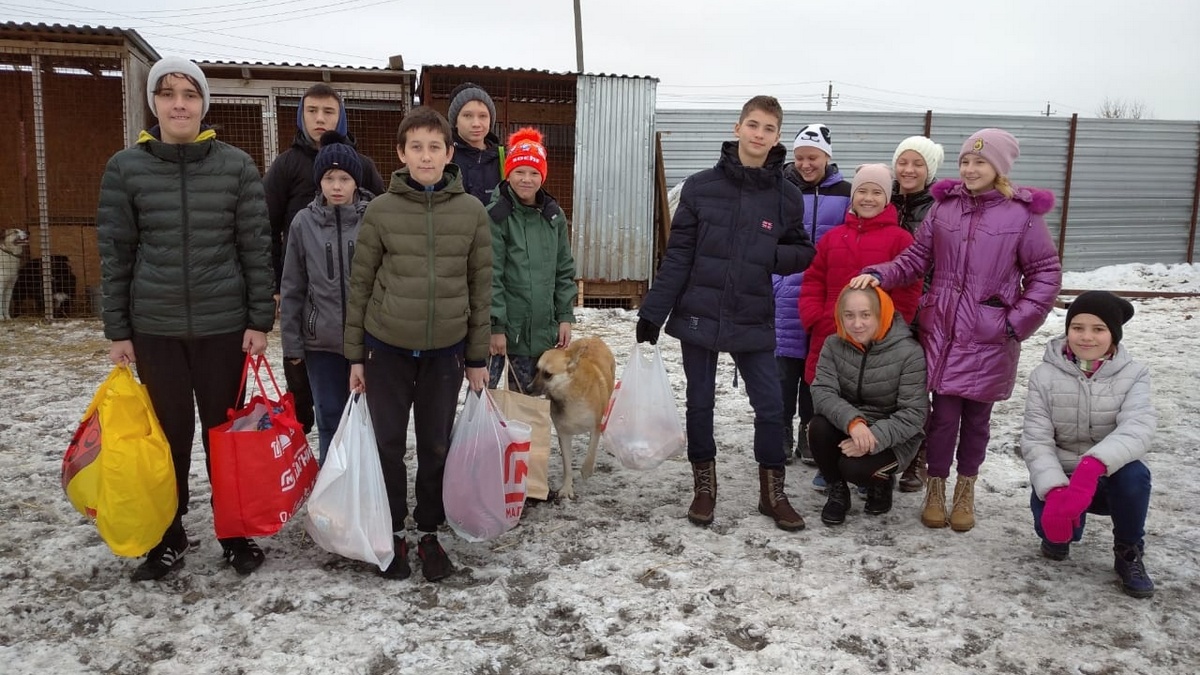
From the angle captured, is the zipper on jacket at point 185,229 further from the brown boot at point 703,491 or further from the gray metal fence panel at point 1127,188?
the gray metal fence panel at point 1127,188

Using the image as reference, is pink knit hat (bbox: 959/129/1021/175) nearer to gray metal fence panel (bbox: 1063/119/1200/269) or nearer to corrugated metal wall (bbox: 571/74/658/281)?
corrugated metal wall (bbox: 571/74/658/281)

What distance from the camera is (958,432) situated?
12.0 feet

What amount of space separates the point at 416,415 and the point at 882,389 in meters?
2.16

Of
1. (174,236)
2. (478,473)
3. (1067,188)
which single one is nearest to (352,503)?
(478,473)

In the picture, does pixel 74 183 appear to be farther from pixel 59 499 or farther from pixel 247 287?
pixel 247 287

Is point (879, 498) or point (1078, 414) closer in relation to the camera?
point (1078, 414)

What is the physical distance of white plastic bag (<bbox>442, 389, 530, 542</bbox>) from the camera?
124 inches

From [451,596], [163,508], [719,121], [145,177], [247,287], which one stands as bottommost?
[451,596]

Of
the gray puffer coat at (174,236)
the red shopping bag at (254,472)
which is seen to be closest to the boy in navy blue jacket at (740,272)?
the red shopping bag at (254,472)

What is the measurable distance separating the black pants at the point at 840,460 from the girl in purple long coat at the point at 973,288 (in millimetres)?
272

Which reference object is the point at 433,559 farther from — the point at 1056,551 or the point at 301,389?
the point at 1056,551

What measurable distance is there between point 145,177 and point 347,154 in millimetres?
792

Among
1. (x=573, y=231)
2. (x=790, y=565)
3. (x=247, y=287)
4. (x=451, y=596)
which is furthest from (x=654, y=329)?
(x=573, y=231)

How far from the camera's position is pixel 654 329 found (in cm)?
366
